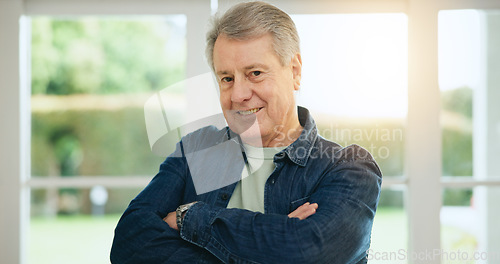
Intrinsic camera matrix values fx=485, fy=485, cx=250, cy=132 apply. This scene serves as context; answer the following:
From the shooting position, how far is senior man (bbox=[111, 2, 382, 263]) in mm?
1265

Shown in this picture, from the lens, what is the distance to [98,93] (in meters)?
5.49

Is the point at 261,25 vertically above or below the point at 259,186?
above

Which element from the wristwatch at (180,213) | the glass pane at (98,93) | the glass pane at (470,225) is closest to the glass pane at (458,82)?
the glass pane at (470,225)

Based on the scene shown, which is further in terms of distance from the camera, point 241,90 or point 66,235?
point 66,235

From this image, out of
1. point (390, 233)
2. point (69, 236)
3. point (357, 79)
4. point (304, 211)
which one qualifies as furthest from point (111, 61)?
point (304, 211)

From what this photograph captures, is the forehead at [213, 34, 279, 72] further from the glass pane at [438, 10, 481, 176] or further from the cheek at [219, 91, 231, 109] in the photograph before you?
the glass pane at [438, 10, 481, 176]

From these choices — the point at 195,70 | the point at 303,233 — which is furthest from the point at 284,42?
the point at 195,70

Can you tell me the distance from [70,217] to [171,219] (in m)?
5.31

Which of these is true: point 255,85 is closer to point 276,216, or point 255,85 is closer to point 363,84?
point 276,216

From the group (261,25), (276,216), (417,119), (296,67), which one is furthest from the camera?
(417,119)

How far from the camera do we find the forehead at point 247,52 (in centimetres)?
139

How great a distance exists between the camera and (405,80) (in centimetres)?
231

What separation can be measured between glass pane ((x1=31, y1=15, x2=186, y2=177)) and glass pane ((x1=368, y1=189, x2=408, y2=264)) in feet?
7.94

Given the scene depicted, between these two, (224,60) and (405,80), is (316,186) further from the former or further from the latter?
(405,80)
